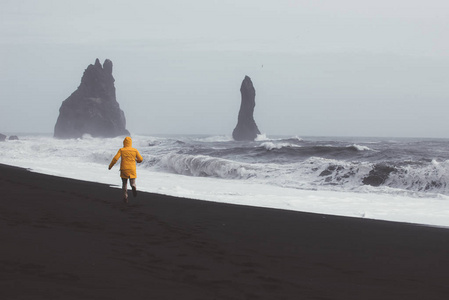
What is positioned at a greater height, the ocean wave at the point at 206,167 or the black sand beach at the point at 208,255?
the black sand beach at the point at 208,255

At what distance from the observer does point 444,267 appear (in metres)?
6.06

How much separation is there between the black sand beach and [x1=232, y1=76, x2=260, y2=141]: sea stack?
115365mm

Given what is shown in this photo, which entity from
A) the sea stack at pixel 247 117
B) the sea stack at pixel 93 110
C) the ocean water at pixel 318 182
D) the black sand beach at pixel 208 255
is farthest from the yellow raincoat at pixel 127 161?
the sea stack at pixel 93 110

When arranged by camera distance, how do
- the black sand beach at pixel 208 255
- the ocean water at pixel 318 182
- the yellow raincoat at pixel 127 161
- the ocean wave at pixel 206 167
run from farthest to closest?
the ocean wave at pixel 206 167
the ocean water at pixel 318 182
the yellow raincoat at pixel 127 161
the black sand beach at pixel 208 255

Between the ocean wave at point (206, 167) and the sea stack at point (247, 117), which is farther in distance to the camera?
the sea stack at point (247, 117)

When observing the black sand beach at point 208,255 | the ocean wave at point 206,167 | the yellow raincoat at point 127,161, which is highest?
the yellow raincoat at point 127,161

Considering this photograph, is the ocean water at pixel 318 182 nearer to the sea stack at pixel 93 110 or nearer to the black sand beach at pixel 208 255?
the black sand beach at pixel 208 255

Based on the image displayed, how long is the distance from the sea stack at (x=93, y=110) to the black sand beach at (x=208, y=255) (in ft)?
414

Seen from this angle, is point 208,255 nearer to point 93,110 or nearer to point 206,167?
point 206,167

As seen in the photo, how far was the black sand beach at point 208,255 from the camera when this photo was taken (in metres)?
4.52

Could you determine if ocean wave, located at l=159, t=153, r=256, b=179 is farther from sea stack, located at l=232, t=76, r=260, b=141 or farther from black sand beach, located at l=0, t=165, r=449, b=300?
sea stack, located at l=232, t=76, r=260, b=141

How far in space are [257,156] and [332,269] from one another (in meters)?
29.7

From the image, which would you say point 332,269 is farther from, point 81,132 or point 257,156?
point 81,132

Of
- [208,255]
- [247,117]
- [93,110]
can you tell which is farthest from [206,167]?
[93,110]
